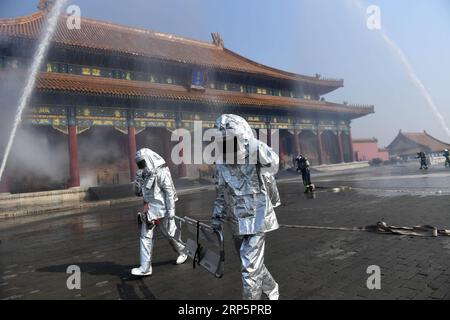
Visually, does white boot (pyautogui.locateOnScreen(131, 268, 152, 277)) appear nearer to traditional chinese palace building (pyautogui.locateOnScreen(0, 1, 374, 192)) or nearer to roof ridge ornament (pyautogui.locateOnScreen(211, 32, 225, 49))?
traditional chinese palace building (pyautogui.locateOnScreen(0, 1, 374, 192))

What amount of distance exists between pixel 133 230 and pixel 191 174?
516 inches

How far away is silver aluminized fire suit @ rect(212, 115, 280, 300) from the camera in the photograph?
2131 mm

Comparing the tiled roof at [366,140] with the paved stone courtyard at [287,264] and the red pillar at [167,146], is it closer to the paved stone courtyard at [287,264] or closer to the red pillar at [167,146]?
the red pillar at [167,146]

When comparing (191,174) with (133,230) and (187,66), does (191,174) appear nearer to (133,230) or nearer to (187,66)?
(187,66)

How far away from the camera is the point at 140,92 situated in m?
15.1

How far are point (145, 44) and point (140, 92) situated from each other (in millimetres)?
6663

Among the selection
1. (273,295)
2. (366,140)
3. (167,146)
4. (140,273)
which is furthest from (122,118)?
(366,140)

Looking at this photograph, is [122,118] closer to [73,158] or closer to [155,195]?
[73,158]

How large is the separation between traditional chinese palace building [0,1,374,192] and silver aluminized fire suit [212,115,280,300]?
12825mm

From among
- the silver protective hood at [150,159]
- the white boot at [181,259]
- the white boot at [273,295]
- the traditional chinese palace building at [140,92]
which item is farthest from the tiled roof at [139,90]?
the white boot at [273,295]

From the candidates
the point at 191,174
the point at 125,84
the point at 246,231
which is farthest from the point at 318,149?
the point at 246,231

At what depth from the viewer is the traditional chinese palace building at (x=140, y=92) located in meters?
13.7

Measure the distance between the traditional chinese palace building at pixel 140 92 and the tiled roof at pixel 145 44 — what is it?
77mm

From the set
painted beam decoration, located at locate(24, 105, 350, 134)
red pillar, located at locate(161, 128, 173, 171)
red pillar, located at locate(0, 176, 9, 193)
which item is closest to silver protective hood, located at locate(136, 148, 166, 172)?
red pillar, located at locate(0, 176, 9, 193)
